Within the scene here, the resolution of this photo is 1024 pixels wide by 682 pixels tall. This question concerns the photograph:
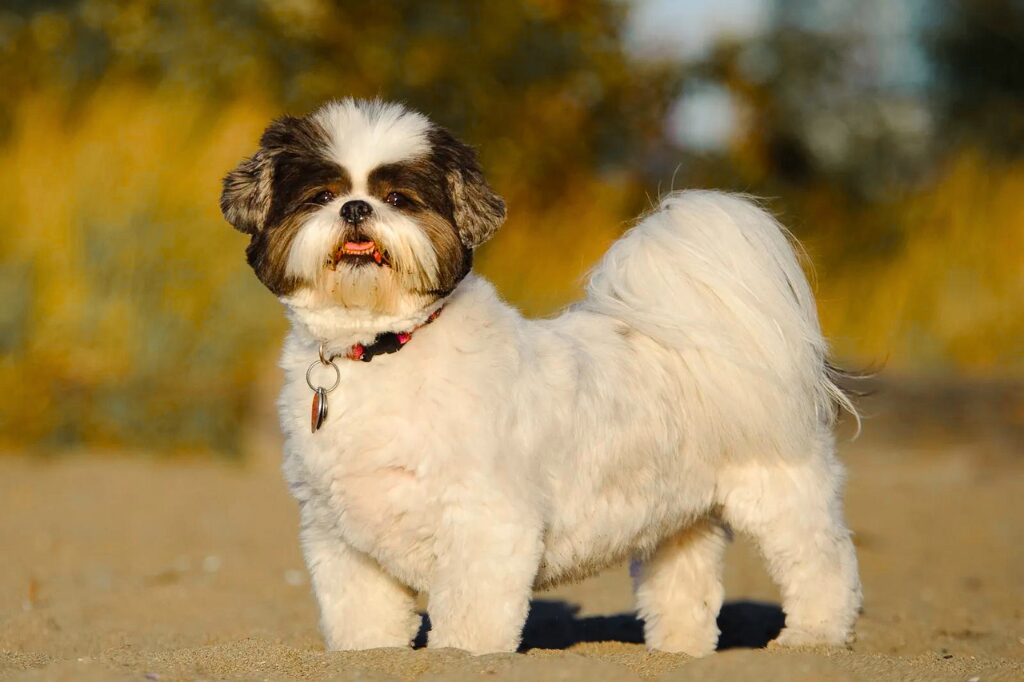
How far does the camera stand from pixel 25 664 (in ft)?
16.5

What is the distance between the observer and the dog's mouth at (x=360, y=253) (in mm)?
4707

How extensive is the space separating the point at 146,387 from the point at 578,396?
6.84m

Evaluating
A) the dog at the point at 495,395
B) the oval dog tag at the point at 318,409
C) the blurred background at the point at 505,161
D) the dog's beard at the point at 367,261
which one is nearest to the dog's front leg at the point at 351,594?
the dog at the point at 495,395

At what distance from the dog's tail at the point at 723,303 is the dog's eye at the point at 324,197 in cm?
133

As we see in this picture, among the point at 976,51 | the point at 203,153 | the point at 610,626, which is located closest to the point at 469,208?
the point at 610,626

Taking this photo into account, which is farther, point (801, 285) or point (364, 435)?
point (801, 285)

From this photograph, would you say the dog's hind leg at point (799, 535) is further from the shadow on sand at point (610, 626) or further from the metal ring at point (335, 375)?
the metal ring at point (335, 375)

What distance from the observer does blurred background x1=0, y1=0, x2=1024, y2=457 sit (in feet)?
37.6

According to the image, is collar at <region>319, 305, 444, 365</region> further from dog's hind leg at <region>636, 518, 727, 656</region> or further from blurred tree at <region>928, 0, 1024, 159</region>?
blurred tree at <region>928, 0, 1024, 159</region>

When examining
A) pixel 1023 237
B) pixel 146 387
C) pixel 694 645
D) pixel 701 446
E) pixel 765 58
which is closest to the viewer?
pixel 701 446

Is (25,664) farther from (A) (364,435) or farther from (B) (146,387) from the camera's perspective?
(B) (146,387)

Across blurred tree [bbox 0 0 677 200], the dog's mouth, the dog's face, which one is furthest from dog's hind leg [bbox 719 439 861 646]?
blurred tree [bbox 0 0 677 200]

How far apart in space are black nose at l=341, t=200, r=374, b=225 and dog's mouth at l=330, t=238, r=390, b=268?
0.23 ft

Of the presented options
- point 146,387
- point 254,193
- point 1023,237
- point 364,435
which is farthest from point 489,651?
point 1023,237
